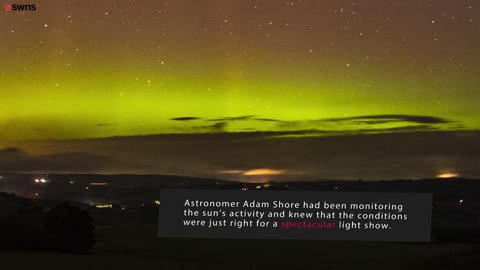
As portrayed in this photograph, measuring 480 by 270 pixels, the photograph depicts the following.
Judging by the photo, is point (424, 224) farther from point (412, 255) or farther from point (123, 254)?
point (123, 254)

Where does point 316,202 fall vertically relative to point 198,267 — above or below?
above

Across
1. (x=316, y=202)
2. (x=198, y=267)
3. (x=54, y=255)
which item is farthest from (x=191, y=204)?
(x=54, y=255)

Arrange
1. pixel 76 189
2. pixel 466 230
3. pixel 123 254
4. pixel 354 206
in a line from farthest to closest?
1. pixel 76 189
2. pixel 466 230
3. pixel 123 254
4. pixel 354 206

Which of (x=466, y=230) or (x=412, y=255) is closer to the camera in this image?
(x=412, y=255)

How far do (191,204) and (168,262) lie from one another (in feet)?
36.6

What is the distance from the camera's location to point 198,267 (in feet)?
144

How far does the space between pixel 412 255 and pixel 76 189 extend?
57642 mm

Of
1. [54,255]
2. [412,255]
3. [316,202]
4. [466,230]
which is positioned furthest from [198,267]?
[466,230]

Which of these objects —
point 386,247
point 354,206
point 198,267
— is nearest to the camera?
point 354,206

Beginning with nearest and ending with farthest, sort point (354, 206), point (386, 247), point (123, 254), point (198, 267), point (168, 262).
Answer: point (354, 206), point (198, 267), point (168, 262), point (123, 254), point (386, 247)

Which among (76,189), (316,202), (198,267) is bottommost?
(198,267)

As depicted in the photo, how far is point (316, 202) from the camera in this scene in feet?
118

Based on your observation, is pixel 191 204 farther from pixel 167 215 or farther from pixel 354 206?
pixel 354 206

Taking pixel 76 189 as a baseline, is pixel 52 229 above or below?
below
